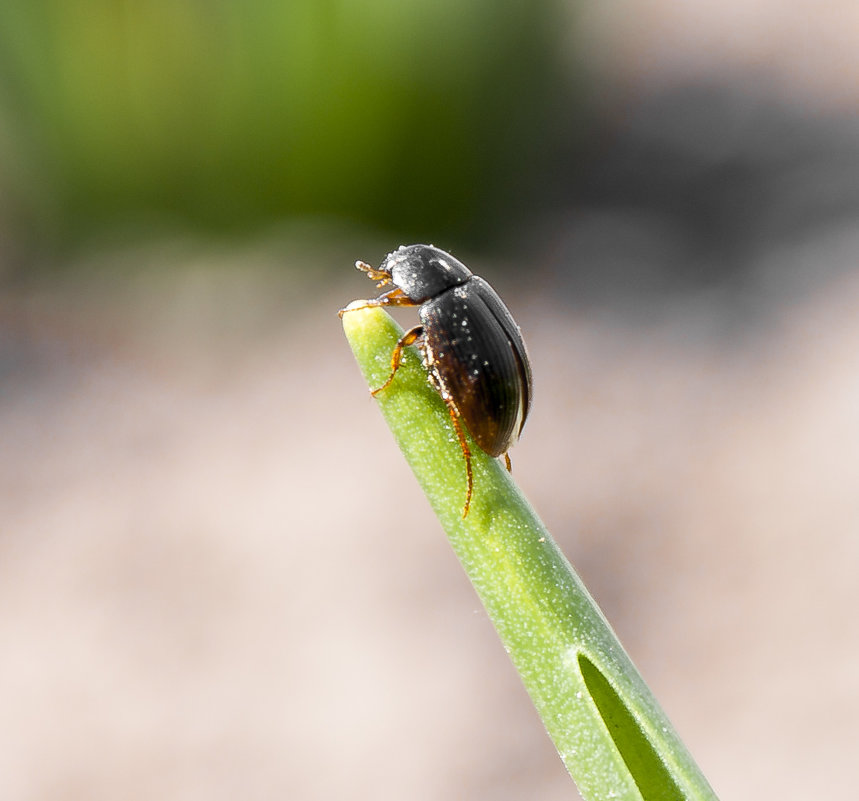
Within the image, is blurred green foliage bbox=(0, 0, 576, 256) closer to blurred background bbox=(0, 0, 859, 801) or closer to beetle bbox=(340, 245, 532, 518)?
blurred background bbox=(0, 0, 859, 801)

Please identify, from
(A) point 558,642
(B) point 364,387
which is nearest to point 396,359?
(A) point 558,642

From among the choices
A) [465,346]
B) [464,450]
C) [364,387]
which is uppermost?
[364,387]

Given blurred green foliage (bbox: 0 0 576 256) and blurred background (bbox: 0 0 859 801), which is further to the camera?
blurred green foliage (bbox: 0 0 576 256)

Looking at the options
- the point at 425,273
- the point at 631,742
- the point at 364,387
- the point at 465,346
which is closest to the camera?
the point at 631,742

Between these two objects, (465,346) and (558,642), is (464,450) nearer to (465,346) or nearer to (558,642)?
(558,642)

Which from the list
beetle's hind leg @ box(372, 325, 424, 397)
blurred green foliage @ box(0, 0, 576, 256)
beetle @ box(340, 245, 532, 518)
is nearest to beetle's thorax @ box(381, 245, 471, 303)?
beetle @ box(340, 245, 532, 518)

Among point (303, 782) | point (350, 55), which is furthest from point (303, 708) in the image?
point (350, 55)
